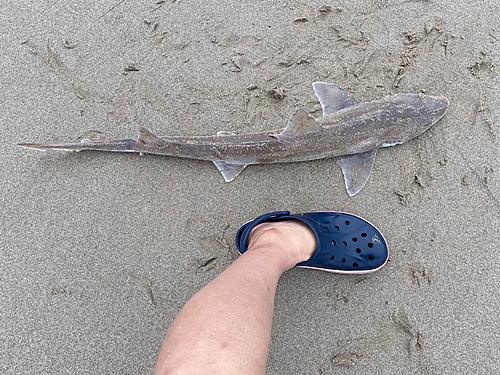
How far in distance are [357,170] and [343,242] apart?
70 cm

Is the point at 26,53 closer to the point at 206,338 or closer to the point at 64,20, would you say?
the point at 64,20

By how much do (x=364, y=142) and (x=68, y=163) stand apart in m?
2.90

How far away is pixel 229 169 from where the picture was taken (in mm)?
2975

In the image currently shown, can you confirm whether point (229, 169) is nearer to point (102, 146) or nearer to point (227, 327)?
point (102, 146)

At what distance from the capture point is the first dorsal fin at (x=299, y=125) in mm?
2734

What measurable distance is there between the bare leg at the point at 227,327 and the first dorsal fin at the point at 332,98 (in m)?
1.74

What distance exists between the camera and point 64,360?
2732 mm

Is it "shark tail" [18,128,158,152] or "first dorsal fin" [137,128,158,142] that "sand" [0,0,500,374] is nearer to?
"shark tail" [18,128,158,152]

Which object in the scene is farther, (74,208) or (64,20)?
(64,20)

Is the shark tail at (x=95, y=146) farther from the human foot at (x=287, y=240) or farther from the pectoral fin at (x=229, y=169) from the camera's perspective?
the human foot at (x=287, y=240)

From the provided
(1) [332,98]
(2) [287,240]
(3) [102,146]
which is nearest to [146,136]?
(3) [102,146]

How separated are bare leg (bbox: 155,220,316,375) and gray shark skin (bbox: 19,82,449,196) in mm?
1171

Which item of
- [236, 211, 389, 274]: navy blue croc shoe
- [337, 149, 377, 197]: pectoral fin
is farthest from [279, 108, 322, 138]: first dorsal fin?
[236, 211, 389, 274]: navy blue croc shoe

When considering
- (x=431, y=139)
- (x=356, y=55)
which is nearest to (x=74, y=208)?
(x=356, y=55)
